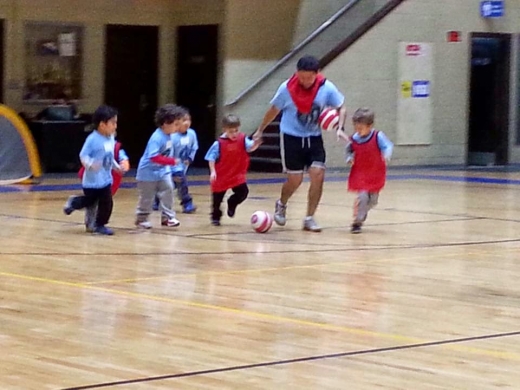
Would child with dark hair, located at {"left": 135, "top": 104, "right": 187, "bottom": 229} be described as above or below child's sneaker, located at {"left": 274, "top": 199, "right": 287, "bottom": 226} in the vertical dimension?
above

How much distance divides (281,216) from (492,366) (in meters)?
6.15

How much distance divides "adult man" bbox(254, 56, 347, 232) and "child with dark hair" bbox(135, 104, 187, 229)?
932 millimetres

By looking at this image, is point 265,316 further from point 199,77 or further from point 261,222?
point 199,77

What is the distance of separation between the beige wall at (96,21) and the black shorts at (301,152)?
32.1ft

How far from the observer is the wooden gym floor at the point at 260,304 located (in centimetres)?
532

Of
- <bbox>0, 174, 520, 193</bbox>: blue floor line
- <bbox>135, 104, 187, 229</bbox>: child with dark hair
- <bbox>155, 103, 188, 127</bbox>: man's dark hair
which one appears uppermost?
<bbox>155, 103, 188, 127</bbox>: man's dark hair

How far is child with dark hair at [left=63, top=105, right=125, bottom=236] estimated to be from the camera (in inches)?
422

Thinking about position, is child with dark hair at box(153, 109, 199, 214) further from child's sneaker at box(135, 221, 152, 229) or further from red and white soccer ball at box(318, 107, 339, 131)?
red and white soccer ball at box(318, 107, 339, 131)

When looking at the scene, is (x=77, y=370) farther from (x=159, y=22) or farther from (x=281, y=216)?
(x=159, y=22)

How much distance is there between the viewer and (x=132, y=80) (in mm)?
21828

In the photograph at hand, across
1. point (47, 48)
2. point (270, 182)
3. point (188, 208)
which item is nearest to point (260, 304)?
point (188, 208)

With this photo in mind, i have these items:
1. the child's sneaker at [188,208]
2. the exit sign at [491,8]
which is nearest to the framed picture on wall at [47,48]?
the exit sign at [491,8]

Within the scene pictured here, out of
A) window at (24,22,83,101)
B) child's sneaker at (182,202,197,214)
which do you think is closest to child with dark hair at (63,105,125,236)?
child's sneaker at (182,202,197,214)

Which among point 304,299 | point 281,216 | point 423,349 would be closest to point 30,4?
point 281,216
